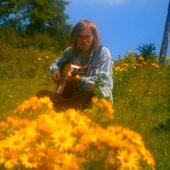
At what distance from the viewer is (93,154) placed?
2158 mm

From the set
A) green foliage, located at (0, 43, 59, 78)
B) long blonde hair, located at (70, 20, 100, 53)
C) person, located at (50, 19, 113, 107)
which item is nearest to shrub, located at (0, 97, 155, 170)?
person, located at (50, 19, 113, 107)

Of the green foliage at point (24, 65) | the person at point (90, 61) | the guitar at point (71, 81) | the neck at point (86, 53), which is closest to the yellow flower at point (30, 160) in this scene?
the person at point (90, 61)

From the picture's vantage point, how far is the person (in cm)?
509

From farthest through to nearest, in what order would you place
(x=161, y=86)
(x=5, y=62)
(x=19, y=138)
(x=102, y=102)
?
1. (x=5, y=62)
2. (x=161, y=86)
3. (x=102, y=102)
4. (x=19, y=138)

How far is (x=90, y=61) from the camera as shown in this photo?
5398 millimetres

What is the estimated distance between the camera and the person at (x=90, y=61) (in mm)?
5086

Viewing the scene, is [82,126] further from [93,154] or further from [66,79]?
[66,79]

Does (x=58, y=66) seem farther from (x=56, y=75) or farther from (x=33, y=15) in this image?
(x=33, y=15)

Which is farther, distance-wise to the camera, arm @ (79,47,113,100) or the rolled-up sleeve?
the rolled-up sleeve

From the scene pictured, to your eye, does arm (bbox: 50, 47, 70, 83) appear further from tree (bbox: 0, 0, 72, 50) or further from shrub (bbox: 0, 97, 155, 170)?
tree (bbox: 0, 0, 72, 50)

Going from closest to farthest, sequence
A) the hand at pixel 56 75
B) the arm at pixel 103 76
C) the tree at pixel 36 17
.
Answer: the arm at pixel 103 76 → the hand at pixel 56 75 → the tree at pixel 36 17

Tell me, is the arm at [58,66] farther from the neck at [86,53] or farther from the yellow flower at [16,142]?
the yellow flower at [16,142]

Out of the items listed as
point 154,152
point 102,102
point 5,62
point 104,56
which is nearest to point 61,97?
point 104,56

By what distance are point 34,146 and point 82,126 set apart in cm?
24
